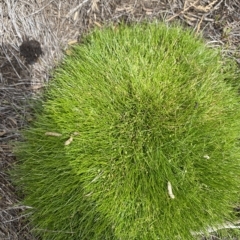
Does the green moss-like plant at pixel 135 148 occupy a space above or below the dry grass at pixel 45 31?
below

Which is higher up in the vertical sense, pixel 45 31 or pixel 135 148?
pixel 45 31

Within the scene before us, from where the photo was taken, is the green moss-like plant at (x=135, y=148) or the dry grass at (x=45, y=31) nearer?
the green moss-like plant at (x=135, y=148)

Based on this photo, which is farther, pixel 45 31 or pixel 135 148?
pixel 45 31

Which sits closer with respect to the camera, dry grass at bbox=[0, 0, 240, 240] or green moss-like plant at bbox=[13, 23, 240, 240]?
green moss-like plant at bbox=[13, 23, 240, 240]

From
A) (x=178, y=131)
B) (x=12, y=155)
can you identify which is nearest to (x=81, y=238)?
(x=12, y=155)
